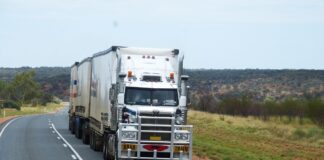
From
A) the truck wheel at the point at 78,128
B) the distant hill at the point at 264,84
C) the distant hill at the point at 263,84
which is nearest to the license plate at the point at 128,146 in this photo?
the truck wheel at the point at 78,128

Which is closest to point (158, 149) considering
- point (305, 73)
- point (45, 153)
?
point (45, 153)

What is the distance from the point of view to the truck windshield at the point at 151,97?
71.6 feet

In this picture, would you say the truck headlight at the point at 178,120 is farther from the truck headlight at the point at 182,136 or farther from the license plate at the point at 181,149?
the license plate at the point at 181,149

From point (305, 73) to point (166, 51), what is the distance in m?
120

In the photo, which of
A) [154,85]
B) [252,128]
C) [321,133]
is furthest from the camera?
[252,128]

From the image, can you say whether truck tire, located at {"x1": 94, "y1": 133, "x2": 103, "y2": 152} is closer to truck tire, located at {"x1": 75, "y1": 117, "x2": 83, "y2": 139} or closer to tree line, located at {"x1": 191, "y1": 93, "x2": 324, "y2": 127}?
truck tire, located at {"x1": 75, "y1": 117, "x2": 83, "y2": 139}

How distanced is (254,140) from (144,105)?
22043 mm

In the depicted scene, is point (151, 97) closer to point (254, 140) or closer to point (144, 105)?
point (144, 105)

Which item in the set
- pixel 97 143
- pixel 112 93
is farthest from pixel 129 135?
pixel 97 143

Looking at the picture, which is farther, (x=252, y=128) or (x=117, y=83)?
(x=252, y=128)

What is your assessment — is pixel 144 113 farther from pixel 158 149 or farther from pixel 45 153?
pixel 45 153

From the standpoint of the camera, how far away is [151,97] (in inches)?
864

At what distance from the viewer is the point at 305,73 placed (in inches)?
5487

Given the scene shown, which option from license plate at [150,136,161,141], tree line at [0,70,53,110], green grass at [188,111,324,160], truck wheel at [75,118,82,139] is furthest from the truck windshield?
tree line at [0,70,53,110]
